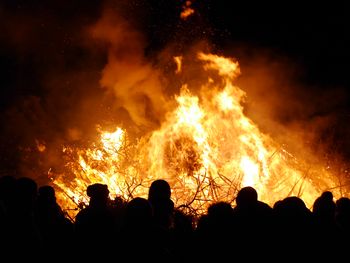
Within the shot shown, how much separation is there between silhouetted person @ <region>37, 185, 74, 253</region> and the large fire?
3913mm

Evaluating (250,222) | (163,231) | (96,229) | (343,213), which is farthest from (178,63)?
(163,231)

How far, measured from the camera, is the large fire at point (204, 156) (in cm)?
868

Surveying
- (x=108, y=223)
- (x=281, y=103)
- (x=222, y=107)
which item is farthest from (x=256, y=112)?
(x=108, y=223)

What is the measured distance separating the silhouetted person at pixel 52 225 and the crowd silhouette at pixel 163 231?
0.4 inches

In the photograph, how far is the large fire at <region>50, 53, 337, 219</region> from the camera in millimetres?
8680

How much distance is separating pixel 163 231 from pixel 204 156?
20.7 feet

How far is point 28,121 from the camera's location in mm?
13039

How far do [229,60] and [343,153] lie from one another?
4.05m

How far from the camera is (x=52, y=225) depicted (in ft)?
12.4

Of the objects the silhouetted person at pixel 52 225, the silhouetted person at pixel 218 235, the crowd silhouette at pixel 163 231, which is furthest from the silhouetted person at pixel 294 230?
the silhouetted person at pixel 52 225

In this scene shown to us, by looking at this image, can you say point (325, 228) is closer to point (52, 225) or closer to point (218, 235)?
point (218, 235)

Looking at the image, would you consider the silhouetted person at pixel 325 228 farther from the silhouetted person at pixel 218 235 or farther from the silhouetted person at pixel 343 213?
the silhouetted person at pixel 218 235

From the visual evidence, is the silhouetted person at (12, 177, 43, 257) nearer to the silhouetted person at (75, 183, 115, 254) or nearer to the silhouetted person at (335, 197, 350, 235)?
the silhouetted person at (75, 183, 115, 254)

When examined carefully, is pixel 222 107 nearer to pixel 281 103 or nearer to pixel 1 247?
pixel 281 103
